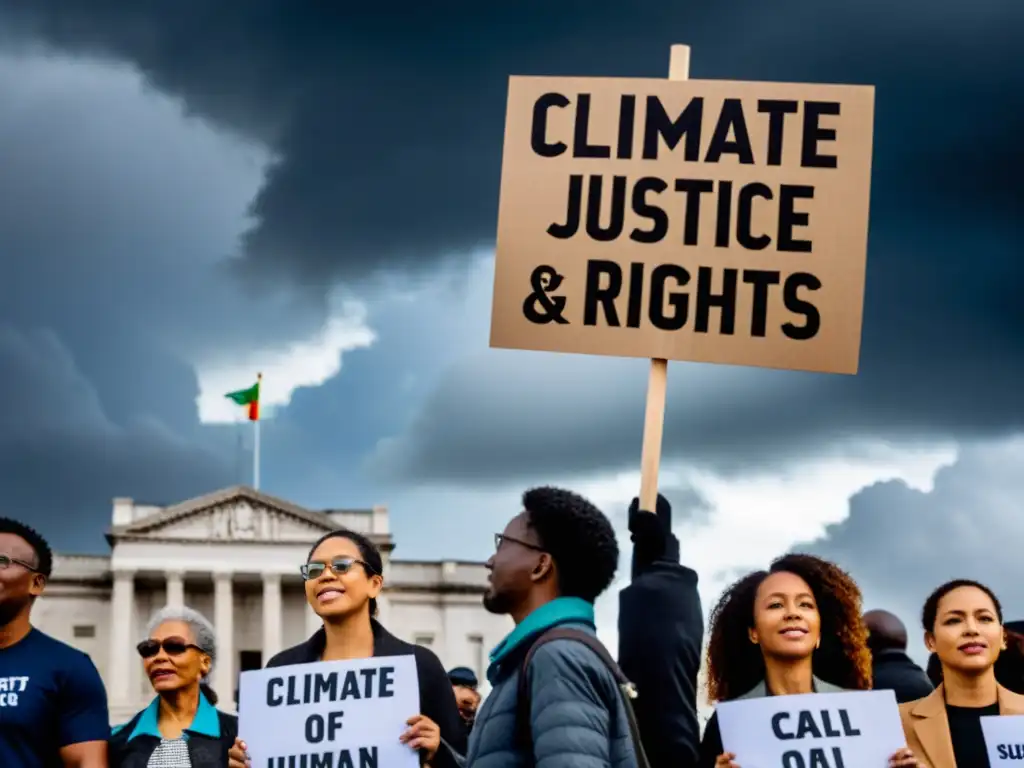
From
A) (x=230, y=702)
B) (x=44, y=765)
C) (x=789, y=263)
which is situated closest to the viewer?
(x=44, y=765)

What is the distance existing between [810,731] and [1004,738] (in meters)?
0.66

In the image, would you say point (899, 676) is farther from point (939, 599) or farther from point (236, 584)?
point (236, 584)

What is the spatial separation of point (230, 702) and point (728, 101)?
55214 mm

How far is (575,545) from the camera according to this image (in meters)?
4.12

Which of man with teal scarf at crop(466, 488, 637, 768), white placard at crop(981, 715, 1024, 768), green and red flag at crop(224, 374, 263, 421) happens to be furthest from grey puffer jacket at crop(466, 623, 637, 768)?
green and red flag at crop(224, 374, 263, 421)

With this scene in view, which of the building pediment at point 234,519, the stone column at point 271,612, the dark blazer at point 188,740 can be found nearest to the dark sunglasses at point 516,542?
the dark blazer at point 188,740

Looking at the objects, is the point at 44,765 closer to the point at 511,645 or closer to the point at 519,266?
the point at 511,645

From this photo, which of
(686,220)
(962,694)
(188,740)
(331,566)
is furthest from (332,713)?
(686,220)

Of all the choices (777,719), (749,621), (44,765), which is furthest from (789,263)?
(44,765)

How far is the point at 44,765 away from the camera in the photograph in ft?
15.4

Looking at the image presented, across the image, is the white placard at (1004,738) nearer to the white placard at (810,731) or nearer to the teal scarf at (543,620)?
the white placard at (810,731)

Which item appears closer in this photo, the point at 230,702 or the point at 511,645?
the point at 511,645

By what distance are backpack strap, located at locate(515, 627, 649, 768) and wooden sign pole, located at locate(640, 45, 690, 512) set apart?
0.82 m

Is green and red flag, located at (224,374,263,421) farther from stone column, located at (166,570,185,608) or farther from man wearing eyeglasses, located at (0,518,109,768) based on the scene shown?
man wearing eyeglasses, located at (0,518,109,768)
